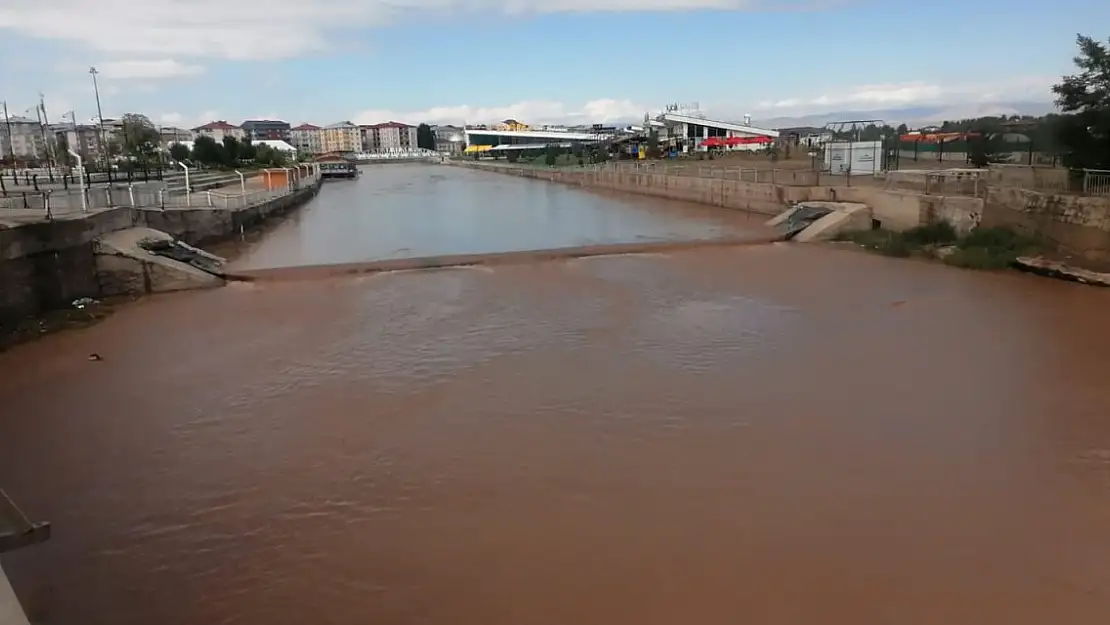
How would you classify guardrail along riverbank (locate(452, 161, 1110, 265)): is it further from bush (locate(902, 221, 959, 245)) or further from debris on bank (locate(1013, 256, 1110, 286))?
debris on bank (locate(1013, 256, 1110, 286))

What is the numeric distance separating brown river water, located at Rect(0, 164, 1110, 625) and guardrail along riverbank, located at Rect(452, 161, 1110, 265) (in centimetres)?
241

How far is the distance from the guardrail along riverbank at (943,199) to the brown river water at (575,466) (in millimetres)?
2414

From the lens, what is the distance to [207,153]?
63.2 meters

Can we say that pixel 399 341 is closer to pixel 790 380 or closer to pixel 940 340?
pixel 790 380

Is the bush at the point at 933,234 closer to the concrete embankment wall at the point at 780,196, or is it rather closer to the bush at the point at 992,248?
the concrete embankment wall at the point at 780,196

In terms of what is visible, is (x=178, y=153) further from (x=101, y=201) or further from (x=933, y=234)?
(x=933, y=234)

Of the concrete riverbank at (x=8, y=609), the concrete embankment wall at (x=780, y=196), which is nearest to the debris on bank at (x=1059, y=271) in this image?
the concrete embankment wall at (x=780, y=196)

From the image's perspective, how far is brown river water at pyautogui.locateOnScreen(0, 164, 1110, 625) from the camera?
18.3ft

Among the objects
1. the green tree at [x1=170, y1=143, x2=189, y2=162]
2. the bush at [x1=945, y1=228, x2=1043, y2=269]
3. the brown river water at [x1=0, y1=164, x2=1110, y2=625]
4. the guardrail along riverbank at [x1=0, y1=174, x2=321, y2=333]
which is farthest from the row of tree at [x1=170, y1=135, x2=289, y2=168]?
the bush at [x1=945, y1=228, x2=1043, y2=269]

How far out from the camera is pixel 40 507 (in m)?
7.07

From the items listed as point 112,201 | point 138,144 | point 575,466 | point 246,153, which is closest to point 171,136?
point 246,153

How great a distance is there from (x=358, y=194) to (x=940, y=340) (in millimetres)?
47763

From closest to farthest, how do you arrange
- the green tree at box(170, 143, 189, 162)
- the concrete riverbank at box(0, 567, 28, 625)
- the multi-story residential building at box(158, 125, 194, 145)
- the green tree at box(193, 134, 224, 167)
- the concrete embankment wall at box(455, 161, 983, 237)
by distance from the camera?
the concrete riverbank at box(0, 567, 28, 625), the concrete embankment wall at box(455, 161, 983, 237), the green tree at box(170, 143, 189, 162), the green tree at box(193, 134, 224, 167), the multi-story residential building at box(158, 125, 194, 145)

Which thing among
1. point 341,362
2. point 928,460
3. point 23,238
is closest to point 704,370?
point 928,460
